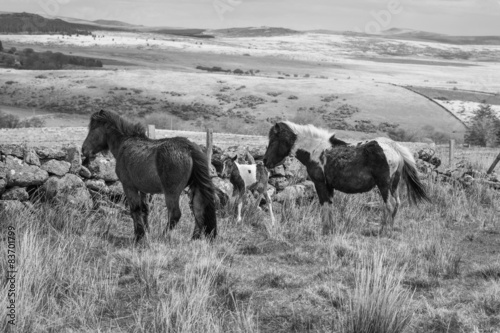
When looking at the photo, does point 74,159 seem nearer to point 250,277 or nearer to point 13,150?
point 13,150

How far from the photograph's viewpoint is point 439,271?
7281 millimetres

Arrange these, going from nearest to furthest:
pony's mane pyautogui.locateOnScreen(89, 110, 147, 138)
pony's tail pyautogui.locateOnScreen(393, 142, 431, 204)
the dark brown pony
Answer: the dark brown pony
pony's mane pyautogui.locateOnScreen(89, 110, 147, 138)
pony's tail pyautogui.locateOnScreen(393, 142, 431, 204)

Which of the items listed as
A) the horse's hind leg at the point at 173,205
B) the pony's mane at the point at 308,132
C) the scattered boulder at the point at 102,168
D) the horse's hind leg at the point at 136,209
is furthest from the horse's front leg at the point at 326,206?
the scattered boulder at the point at 102,168

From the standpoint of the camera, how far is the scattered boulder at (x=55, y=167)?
985 cm

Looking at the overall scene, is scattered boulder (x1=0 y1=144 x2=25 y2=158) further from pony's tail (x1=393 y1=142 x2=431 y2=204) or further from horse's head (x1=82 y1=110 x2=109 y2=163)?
pony's tail (x1=393 y1=142 x2=431 y2=204)

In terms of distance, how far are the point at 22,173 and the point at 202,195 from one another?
3.18 meters

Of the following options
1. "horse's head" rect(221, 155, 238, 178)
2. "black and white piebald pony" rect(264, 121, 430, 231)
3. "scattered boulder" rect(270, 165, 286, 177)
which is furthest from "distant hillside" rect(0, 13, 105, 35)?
"black and white piebald pony" rect(264, 121, 430, 231)

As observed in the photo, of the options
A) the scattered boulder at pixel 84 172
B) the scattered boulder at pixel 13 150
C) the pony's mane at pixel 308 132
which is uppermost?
the pony's mane at pixel 308 132

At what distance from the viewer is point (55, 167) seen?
32.4 ft

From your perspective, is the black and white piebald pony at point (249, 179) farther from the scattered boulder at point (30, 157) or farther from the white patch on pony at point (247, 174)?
the scattered boulder at point (30, 157)

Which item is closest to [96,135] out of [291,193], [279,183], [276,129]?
[276,129]

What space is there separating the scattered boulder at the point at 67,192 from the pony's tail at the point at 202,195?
2.33 m

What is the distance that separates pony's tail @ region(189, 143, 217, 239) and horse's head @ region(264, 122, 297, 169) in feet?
7.06

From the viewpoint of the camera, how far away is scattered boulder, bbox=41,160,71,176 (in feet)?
32.3
